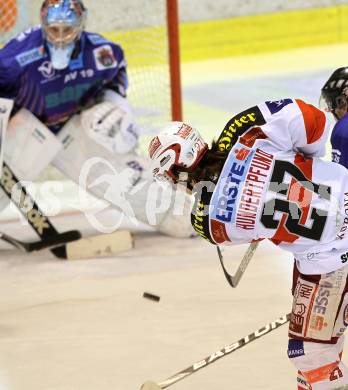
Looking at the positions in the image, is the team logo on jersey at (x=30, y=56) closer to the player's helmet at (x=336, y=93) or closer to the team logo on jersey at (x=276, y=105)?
the player's helmet at (x=336, y=93)

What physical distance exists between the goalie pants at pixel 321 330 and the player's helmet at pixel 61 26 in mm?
2034

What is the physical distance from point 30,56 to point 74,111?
0.35m

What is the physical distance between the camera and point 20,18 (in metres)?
5.56

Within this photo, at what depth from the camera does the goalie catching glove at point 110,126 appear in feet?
15.0

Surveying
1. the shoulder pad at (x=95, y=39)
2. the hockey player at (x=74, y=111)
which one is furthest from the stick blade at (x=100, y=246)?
the shoulder pad at (x=95, y=39)

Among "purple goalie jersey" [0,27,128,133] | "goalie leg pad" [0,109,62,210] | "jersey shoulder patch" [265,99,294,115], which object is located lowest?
"goalie leg pad" [0,109,62,210]

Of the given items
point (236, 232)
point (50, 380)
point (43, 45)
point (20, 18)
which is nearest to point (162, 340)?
point (50, 380)

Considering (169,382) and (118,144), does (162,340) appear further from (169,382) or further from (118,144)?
(118,144)

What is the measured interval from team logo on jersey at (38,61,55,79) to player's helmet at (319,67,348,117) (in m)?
1.59

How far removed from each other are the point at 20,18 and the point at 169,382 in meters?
3.01

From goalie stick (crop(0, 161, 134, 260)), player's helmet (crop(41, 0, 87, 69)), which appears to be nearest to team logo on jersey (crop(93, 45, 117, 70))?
player's helmet (crop(41, 0, 87, 69))

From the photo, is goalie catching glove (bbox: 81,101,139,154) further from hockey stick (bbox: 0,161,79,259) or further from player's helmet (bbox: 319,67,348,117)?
player's helmet (bbox: 319,67,348,117)

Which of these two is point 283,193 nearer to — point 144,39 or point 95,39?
point 95,39

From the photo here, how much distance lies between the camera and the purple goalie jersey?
14.7ft
